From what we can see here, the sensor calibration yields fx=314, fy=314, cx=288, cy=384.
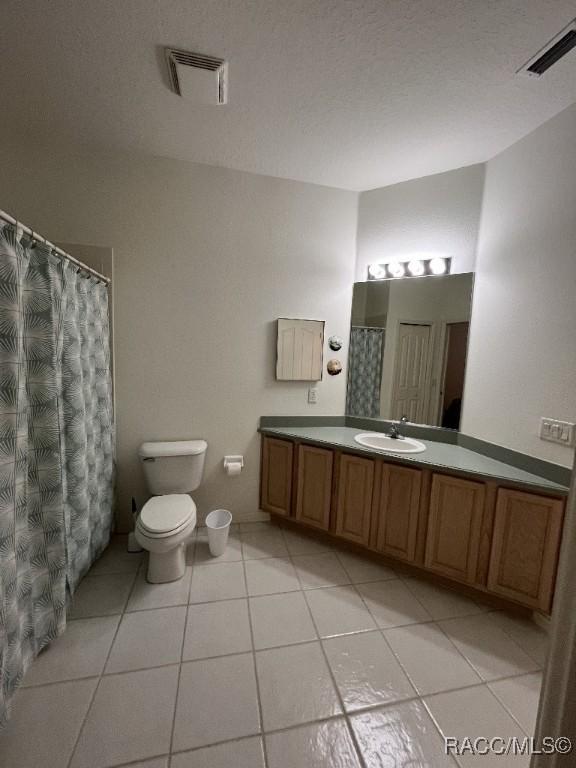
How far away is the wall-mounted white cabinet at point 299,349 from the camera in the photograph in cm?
247

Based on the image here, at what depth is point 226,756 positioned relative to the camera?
111 centimetres

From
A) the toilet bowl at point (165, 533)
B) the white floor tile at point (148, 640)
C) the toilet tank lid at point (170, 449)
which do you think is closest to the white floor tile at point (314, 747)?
the white floor tile at point (148, 640)

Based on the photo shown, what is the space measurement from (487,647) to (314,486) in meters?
1.23

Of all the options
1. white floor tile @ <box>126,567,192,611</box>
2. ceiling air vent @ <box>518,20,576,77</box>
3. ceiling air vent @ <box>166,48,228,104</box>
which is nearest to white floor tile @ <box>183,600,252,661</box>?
white floor tile @ <box>126,567,192,611</box>

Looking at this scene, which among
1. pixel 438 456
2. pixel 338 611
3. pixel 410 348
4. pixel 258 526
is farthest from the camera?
pixel 258 526

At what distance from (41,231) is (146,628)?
247cm

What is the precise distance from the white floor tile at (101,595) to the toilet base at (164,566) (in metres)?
0.14

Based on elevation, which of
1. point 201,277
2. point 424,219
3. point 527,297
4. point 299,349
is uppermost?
point 424,219

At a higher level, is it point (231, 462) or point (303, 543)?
point (231, 462)

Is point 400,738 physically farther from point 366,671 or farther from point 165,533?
point 165,533

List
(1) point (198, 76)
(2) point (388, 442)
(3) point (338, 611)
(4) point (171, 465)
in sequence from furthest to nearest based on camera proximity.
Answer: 1. (2) point (388, 442)
2. (4) point (171, 465)
3. (3) point (338, 611)
4. (1) point (198, 76)

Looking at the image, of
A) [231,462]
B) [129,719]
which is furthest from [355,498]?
[129,719]

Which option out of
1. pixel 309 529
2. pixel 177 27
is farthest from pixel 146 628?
pixel 177 27

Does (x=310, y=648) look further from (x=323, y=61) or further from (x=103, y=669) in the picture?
(x=323, y=61)
